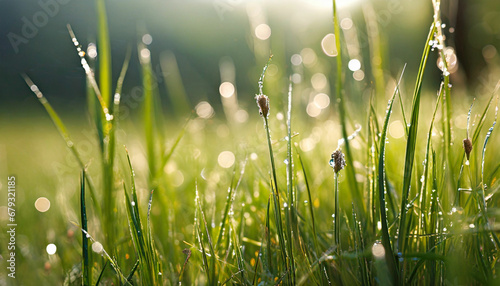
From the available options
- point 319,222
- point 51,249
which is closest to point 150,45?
point 51,249

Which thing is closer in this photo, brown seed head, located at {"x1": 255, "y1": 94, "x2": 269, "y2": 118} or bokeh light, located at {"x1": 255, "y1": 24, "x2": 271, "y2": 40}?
brown seed head, located at {"x1": 255, "y1": 94, "x2": 269, "y2": 118}

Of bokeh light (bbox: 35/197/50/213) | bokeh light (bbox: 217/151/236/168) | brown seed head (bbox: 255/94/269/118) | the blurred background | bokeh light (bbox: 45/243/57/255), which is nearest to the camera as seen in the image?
brown seed head (bbox: 255/94/269/118)

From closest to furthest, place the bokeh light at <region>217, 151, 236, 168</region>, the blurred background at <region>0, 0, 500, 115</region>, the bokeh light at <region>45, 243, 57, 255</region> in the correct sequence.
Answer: the bokeh light at <region>45, 243, 57, 255</region>, the bokeh light at <region>217, 151, 236, 168</region>, the blurred background at <region>0, 0, 500, 115</region>

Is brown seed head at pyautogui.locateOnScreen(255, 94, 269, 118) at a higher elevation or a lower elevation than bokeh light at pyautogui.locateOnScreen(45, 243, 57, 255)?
higher

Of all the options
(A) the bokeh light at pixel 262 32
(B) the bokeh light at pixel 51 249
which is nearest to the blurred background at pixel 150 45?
(A) the bokeh light at pixel 262 32

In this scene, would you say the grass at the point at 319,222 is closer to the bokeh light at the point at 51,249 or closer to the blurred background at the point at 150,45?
the bokeh light at the point at 51,249

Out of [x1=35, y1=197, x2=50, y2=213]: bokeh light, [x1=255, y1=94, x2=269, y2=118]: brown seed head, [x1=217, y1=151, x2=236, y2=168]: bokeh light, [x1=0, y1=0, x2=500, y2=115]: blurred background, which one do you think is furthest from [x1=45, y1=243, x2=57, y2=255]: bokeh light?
[x1=0, y1=0, x2=500, y2=115]: blurred background

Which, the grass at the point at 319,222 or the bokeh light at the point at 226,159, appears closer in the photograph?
the grass at the point at 319,222

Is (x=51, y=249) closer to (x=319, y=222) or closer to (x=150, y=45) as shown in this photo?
(x=319, y=222)

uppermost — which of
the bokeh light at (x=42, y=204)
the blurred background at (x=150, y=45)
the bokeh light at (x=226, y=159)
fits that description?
the blurred background at (x=150, y=45)

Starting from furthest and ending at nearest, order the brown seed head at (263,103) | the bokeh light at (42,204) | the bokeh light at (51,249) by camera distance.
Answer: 1. the bokeh light at (42,204)
2. the bokeh light at (51,249)
3. the brown seed head at (263,103)

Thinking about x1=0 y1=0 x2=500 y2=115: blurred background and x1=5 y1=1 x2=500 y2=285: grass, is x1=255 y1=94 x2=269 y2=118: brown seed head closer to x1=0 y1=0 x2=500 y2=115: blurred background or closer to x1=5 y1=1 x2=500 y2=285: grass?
x1=5 y1=1 x2=500 y2=285: grass

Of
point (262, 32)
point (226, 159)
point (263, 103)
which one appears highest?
point (262, 32)

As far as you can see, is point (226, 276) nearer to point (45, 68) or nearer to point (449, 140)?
point (449, 140)
